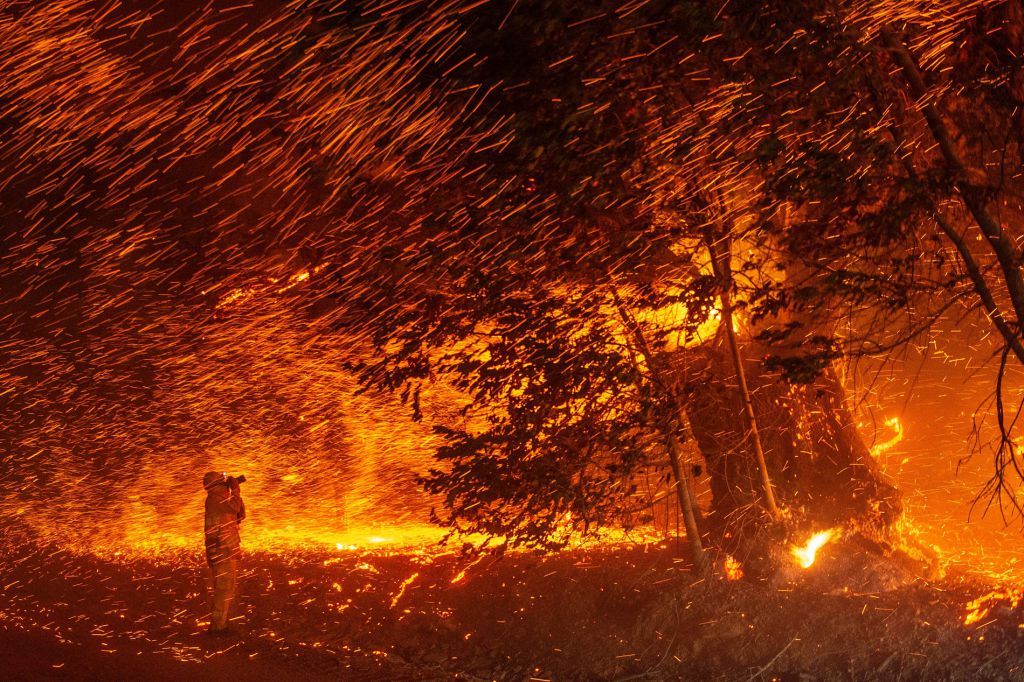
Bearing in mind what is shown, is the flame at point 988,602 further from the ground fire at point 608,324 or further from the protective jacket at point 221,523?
the protective jacket at point 221,523

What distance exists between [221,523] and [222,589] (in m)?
0.66

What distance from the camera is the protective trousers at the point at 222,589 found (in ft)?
35.3

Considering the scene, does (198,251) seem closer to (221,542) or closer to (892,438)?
(221,542)

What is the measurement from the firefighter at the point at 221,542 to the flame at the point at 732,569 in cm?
492

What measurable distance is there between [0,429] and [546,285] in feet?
50.3

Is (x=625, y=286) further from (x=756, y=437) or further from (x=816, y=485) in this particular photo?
(x=816, y=485)

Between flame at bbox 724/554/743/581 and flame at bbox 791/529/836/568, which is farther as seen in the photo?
flame at bbox 724/554/743/581

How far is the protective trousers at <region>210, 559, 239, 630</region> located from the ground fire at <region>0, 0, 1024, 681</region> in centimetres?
4

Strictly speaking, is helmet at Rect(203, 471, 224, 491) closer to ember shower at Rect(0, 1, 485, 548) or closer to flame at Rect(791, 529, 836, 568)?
ember shower at Rect(0, 1, 485, 548)

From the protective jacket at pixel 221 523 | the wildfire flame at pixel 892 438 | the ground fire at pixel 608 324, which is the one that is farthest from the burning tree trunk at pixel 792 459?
the protective jacket at pixel 221 523

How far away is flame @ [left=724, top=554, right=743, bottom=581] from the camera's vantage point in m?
9.56

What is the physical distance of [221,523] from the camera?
35.9ft

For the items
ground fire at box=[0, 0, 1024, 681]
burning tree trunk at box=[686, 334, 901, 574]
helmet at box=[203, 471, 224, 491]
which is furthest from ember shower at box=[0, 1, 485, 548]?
burning tree trunk at box=[686, 334, 901, 574]

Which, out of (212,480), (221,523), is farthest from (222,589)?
(212,480)
